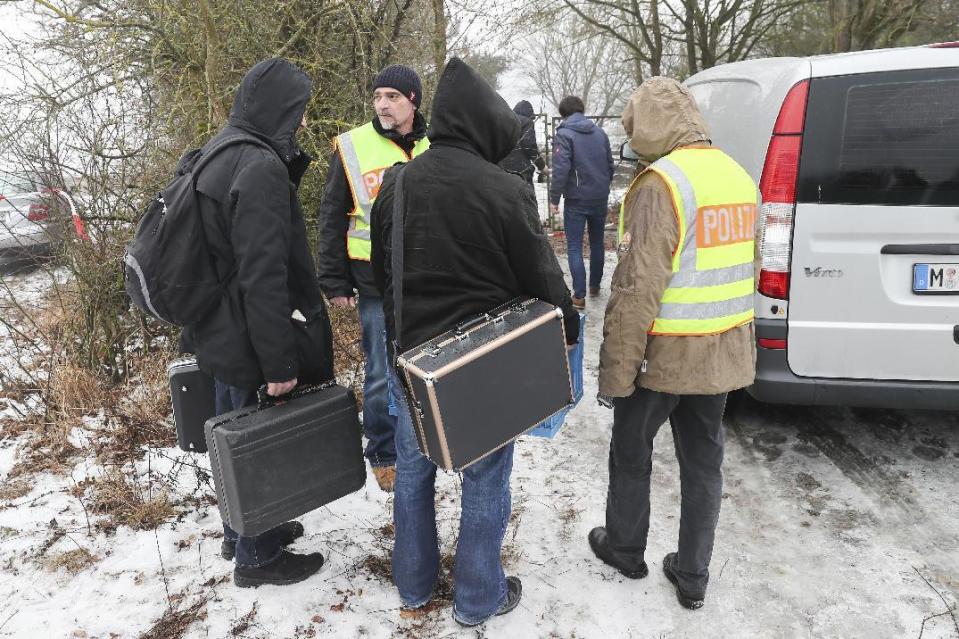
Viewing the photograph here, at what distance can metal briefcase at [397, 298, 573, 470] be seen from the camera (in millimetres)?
1965

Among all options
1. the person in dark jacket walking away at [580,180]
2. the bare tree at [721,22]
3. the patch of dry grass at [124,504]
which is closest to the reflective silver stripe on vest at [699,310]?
the patch of dry grass at [124,504]

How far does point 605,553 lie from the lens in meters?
2.78

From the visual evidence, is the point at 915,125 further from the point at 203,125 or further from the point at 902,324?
the point at 203,125

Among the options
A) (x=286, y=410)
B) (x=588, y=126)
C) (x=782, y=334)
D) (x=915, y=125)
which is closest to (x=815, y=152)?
(x=915, y=125)

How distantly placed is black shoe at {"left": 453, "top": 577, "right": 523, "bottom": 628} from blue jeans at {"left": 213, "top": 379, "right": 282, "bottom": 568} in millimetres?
828

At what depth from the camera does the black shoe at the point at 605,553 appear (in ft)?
8.84

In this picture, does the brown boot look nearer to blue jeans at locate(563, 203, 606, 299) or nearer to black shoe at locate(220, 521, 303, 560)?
black shoe at locate(220, 521, 303, 560)

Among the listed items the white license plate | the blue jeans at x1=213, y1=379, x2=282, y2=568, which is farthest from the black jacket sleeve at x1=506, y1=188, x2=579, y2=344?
the white license plate

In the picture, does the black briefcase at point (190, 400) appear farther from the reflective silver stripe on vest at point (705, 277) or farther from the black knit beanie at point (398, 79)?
the reflective silver stripe on vest at point (705, 277)

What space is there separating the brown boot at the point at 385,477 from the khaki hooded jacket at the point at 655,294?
1.47m

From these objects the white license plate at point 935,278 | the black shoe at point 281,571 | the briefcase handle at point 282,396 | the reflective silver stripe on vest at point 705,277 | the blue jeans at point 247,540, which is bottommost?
the black shoe at point 281,571

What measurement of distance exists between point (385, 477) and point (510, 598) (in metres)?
1.08

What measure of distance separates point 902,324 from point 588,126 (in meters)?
3.85

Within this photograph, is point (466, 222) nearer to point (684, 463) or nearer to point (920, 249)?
point (684, 463)
